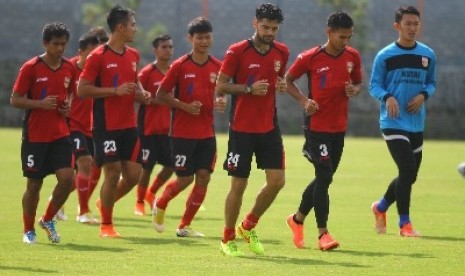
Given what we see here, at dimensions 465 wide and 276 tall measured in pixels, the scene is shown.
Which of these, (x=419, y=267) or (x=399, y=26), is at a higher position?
(x=399, y=26)

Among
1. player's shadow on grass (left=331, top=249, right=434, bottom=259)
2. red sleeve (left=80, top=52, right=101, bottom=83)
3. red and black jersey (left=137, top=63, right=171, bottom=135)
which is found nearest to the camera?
player's shadow on grass (left=331, top=249, right=434, bottom=259)

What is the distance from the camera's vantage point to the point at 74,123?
16484 mm

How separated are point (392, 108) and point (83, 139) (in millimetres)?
4454

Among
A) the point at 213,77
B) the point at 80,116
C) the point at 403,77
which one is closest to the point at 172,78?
the point at 213,77

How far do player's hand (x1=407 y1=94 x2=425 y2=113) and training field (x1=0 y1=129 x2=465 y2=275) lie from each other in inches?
53.8

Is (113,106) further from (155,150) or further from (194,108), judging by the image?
(155,150)

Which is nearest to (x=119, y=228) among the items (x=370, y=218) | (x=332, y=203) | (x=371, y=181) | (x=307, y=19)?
(x=370, y=218)

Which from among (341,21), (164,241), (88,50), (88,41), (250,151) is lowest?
(164,241)

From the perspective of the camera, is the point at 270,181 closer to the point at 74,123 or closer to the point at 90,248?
the point at 90,248

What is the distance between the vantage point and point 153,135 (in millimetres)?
17922

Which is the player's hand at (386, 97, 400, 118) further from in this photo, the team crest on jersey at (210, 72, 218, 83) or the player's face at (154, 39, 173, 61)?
the player's face at (154, 39, 173, 61)

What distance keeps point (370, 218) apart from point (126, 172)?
11.8 feet

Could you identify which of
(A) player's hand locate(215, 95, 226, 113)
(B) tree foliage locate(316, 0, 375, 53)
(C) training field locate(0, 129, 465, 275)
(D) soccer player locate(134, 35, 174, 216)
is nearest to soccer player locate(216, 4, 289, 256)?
(A) player's hand locate(215, 95, 226, 113)

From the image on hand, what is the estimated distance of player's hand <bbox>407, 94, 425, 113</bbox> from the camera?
1391 cm
